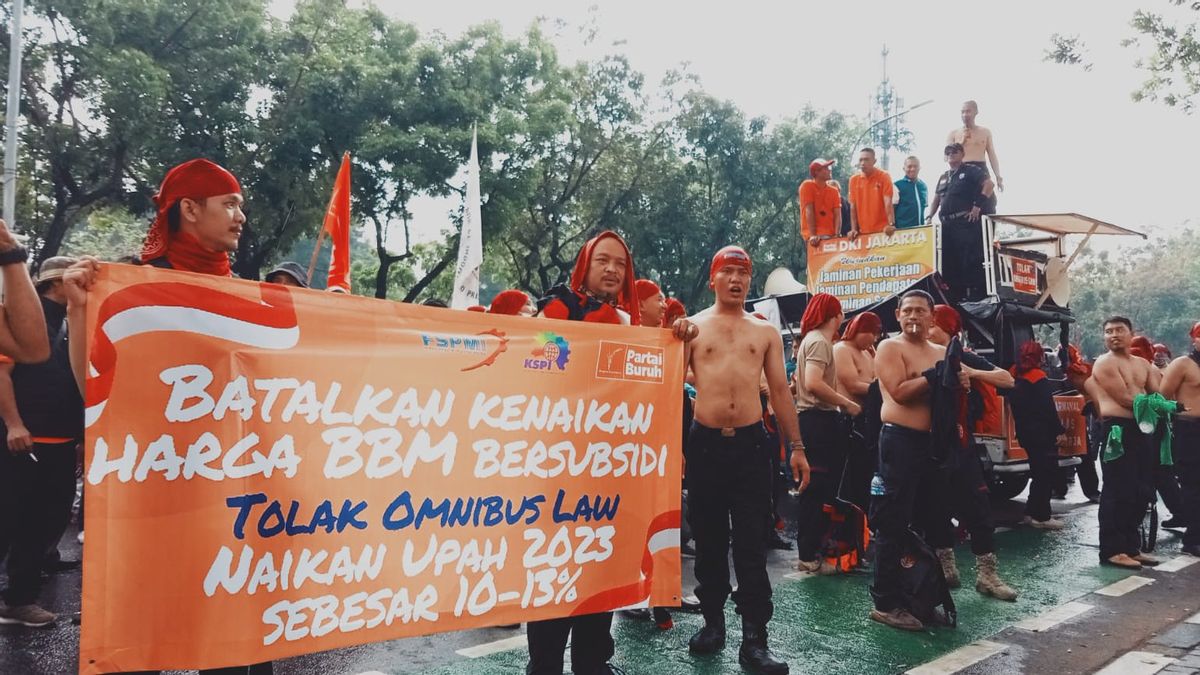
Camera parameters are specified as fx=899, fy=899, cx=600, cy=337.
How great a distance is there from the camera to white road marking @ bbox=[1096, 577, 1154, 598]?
5719 mm

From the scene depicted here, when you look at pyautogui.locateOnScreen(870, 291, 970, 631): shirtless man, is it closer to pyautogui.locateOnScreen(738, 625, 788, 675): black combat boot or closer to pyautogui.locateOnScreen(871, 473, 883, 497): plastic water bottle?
pyautogui.locateOnScreen(871, 473, 883, 497): plastic water bottle

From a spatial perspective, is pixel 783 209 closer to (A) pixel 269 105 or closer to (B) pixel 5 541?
(A) pixel 269 105

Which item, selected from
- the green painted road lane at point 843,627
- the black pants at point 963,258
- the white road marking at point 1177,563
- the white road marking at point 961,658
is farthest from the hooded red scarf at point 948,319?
the black pants at point 963,258

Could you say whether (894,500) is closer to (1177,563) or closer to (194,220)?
(1177,563)

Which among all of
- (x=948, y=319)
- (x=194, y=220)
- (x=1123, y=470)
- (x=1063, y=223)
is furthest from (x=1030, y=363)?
(x=194, y=220)

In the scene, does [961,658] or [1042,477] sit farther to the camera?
[1042,477]

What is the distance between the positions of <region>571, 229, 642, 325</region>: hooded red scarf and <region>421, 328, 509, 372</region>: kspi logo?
22.2 inches

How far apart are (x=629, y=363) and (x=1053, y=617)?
325cm

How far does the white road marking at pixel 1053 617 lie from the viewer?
4.86 metres

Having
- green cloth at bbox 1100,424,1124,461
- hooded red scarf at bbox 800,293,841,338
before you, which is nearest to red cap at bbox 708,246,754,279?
hooded red scarf at bbox 800,293,841,338

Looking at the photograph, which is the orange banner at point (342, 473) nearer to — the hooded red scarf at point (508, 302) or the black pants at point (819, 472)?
the hooded red scarf at point (508, 302)

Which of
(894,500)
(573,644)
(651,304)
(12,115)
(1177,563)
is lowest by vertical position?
(1177,563)

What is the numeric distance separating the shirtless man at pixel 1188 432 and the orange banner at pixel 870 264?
122 inches

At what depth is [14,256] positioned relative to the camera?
2.61 m
